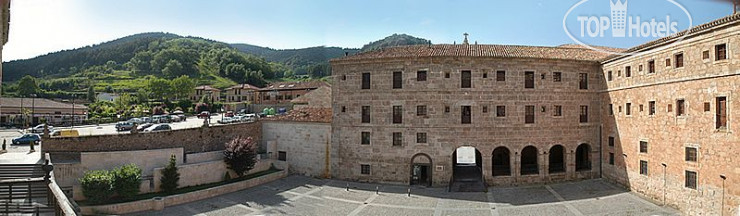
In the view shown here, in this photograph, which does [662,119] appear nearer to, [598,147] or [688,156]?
[688,156]

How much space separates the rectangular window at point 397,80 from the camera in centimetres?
2475

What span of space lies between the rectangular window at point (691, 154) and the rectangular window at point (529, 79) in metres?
8.40

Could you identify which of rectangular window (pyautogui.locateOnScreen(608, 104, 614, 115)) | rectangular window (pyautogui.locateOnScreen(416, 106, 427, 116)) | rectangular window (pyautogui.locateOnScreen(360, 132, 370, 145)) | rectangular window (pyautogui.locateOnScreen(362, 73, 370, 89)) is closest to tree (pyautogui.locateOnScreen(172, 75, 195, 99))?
rectangular window (pyautogui.locateOnScreen(362, 73, 370, 89))

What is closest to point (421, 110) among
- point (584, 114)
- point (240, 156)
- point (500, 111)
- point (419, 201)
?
point (500, 111)

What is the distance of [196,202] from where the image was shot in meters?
20.8

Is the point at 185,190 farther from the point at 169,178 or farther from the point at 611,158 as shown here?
the point at 611,158

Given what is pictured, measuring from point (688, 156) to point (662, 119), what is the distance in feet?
7.33

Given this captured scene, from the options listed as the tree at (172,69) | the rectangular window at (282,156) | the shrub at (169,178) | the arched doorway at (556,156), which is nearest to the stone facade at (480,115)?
the arched doorway at (556,156)

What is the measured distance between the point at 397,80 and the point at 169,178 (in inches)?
552

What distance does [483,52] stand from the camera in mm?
24469

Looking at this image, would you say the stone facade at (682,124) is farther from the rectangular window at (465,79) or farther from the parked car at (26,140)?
the parked car at (26,140)

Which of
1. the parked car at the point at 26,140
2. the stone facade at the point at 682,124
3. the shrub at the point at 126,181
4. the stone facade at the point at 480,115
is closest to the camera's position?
the stone facade at the point at 682,124

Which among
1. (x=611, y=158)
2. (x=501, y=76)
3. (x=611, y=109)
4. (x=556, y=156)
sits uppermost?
(x=501, y=76)

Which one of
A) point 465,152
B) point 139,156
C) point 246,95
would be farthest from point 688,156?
point 246,95
